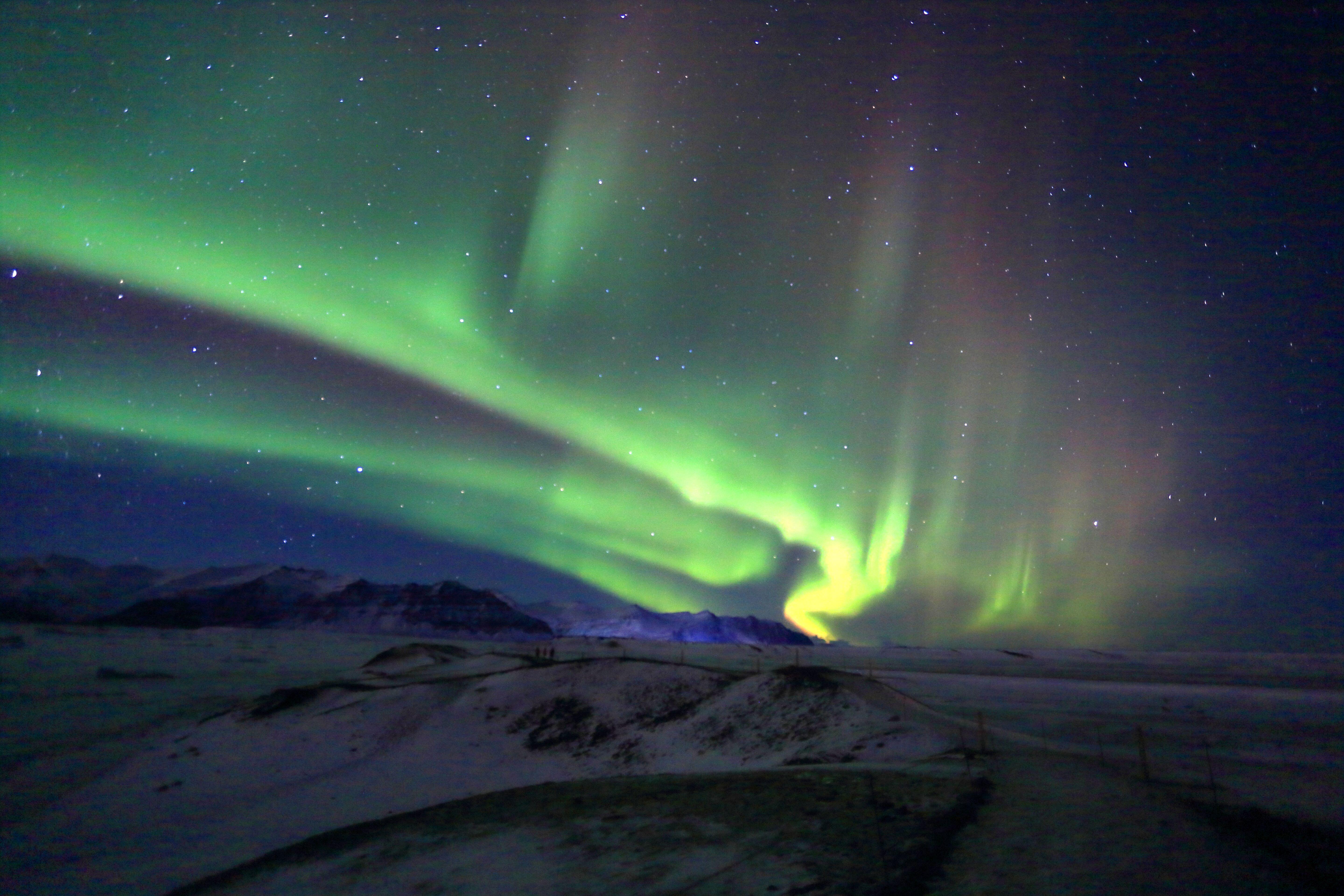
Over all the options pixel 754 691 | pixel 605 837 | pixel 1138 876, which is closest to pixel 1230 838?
pixel 1138 876

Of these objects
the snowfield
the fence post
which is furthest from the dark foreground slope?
the snowfield

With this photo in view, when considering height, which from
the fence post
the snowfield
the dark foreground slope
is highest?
the fence post

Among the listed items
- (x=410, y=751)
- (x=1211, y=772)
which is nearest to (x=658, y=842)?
(x=1211, y=772)

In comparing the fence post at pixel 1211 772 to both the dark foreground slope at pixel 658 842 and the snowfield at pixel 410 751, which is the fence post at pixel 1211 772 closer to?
the dark foreground slope at pixel 658 842

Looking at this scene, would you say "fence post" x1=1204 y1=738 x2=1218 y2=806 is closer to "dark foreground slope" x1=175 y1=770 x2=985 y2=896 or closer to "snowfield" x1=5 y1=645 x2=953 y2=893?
"dark foreground slope" x1=175 y1=770 x2=985 y2=896

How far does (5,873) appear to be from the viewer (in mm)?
19469

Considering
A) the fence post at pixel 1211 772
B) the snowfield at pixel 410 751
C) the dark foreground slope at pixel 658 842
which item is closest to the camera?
the dark foreground slope at pixel 658 842

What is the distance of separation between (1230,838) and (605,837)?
9.88 metres

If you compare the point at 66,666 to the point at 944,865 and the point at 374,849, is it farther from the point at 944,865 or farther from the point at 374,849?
the point at 944,865

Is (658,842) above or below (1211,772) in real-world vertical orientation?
below

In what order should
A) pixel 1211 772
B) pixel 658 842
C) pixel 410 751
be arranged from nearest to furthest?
pixel 658 842, pixel 1211 772, pixel 410 751

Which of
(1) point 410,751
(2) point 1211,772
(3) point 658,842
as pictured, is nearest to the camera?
(3) point 658,842

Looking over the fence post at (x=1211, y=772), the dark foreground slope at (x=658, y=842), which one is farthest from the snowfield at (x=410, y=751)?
the fence post at (x=1211, y=772)

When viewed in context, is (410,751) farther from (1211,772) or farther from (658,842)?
(1211,772)
